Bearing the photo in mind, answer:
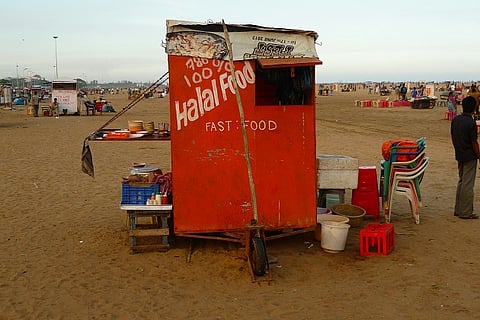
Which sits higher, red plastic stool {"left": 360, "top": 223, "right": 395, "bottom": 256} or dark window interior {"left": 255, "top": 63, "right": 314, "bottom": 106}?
dark window interior {"left": 255, "top": 63, "right": 314, "bottom": 106}

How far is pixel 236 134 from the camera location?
629 centimetres

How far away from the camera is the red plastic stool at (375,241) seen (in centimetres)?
636

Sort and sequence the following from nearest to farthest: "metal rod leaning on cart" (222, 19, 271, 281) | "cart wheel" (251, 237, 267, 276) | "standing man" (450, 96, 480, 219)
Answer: "cart wheel" (251, 237, 267, 276) → "metal rod leaning on cart" (222, 19, 271, 281) → "standing man" (450, 96, 480, 219)

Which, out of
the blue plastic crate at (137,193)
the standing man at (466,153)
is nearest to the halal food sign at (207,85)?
the blue plastic crate at (137,193)

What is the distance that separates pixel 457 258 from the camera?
627cm

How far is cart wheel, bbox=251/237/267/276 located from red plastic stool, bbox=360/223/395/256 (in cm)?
146

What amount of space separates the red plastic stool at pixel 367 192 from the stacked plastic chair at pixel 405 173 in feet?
0.84

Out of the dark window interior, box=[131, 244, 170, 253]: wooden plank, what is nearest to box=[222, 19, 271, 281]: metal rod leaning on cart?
the dark window interior

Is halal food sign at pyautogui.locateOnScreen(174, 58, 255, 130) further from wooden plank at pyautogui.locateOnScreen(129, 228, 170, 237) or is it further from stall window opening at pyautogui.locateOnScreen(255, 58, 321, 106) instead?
wooden plank at pyautogui.locateOnScreen(129, 228, 170, 237)

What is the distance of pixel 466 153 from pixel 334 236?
2.80 metres

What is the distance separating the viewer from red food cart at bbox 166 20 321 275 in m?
6.15

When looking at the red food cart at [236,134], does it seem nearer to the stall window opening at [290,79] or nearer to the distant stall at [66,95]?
the stall window opening at [290,79]

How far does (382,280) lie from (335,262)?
2.43ft

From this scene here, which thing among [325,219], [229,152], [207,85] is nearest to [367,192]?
[325,219]
